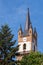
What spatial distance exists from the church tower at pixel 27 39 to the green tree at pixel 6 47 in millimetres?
35535

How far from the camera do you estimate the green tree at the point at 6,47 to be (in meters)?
43.8

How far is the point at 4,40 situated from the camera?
4512 centimetres

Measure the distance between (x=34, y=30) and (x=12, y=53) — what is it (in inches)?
1847

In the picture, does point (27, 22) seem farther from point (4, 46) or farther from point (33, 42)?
point (4, 46)

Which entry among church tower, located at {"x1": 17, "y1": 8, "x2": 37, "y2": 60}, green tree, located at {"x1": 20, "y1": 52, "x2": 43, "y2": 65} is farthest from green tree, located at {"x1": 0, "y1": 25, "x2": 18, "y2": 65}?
church tower, located at {"x1": 17, "y1": 8, "x2": 37, "y2": 60}

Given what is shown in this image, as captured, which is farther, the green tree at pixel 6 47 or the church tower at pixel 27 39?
the church tower at pixel 27 39

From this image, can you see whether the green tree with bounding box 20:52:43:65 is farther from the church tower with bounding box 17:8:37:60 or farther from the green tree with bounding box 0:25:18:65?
the church tower with bounding box 17:8:37:60

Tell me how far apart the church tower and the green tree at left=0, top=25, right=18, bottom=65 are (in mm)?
35535

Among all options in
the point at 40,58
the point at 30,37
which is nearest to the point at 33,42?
the point at 30,37

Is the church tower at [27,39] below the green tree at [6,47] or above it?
above

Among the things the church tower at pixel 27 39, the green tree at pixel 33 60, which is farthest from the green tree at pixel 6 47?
the church tower at pixel 27 39

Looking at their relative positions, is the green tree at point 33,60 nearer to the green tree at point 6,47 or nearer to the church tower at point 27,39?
the green tree at point 6,47

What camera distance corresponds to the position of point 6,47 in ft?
147

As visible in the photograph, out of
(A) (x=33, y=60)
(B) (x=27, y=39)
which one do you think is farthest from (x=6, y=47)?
(B) (x=27, y=39)
